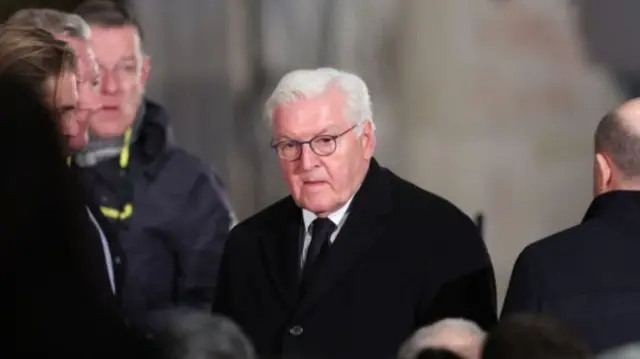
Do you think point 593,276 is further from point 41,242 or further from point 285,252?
point 41,242

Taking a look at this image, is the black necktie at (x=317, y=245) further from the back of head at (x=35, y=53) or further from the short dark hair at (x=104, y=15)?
the short dark hair at (x=104, y=15)

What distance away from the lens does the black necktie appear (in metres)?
2.07

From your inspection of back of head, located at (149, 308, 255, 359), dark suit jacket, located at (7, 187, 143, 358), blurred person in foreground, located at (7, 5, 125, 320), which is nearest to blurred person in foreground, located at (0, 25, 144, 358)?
dark suit jacket, located at (7, 187, 143, 358)

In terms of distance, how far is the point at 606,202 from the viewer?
1.82 m

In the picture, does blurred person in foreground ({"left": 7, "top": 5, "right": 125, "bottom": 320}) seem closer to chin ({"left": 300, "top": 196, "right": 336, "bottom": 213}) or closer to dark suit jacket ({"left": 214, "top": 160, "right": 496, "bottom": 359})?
Answer: dark suit jacket ({"left": 214, "top": 160, "right": 496, "bottom": 359})

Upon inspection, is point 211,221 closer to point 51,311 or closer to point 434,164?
point 434,164

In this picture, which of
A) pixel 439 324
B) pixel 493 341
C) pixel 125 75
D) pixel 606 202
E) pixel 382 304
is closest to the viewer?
pixel 493 341

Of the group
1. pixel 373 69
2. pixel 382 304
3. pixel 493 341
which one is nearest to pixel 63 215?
pixel 493 341

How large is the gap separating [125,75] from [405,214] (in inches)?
31.8

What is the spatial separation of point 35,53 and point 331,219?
0.68 metres

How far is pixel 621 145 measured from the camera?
1.84 meters

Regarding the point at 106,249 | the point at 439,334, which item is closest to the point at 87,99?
the point at 106,249

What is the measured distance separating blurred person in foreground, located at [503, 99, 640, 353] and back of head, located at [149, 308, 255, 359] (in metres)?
0.68

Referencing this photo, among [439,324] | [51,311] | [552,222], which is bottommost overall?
[552,222]
